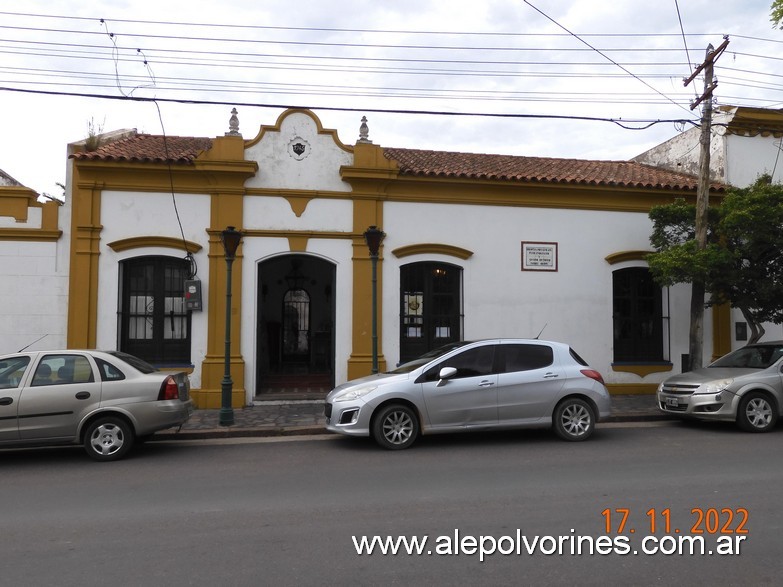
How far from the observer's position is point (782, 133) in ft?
46.8

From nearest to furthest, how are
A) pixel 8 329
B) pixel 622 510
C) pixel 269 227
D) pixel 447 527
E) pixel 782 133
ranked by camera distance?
pixel 447 527 < pixel 622 510 < pixel 8 329 < pixel 269 227 < pixel 782 133

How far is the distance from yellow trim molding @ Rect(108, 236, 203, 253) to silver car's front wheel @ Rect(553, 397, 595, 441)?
7595 millimetres

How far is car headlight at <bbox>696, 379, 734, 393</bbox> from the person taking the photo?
30.1 feet

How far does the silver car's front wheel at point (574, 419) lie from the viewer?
8539mm

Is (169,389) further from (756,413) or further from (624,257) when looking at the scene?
(624,257)

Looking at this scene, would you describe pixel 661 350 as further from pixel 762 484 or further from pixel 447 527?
pixel 447 527

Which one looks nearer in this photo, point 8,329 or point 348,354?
point 8,329

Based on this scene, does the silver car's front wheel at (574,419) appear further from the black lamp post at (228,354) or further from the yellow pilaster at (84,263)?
the yellow pilaster at (84,263)

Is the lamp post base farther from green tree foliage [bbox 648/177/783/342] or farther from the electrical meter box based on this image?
green tree foliage [bbox 648/177/783/342]

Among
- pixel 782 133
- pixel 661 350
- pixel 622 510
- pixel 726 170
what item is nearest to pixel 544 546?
pixel 622 510

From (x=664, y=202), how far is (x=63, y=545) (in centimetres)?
1302

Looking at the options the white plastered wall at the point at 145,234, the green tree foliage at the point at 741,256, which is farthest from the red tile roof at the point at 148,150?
the green tree foliage at the point at 741,256

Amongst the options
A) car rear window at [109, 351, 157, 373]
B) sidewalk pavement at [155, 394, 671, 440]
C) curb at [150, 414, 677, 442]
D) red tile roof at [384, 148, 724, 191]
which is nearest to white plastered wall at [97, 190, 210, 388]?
sidewalk pavement at [155, 394, 671, 440]

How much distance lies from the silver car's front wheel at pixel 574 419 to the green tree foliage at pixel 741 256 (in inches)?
157
